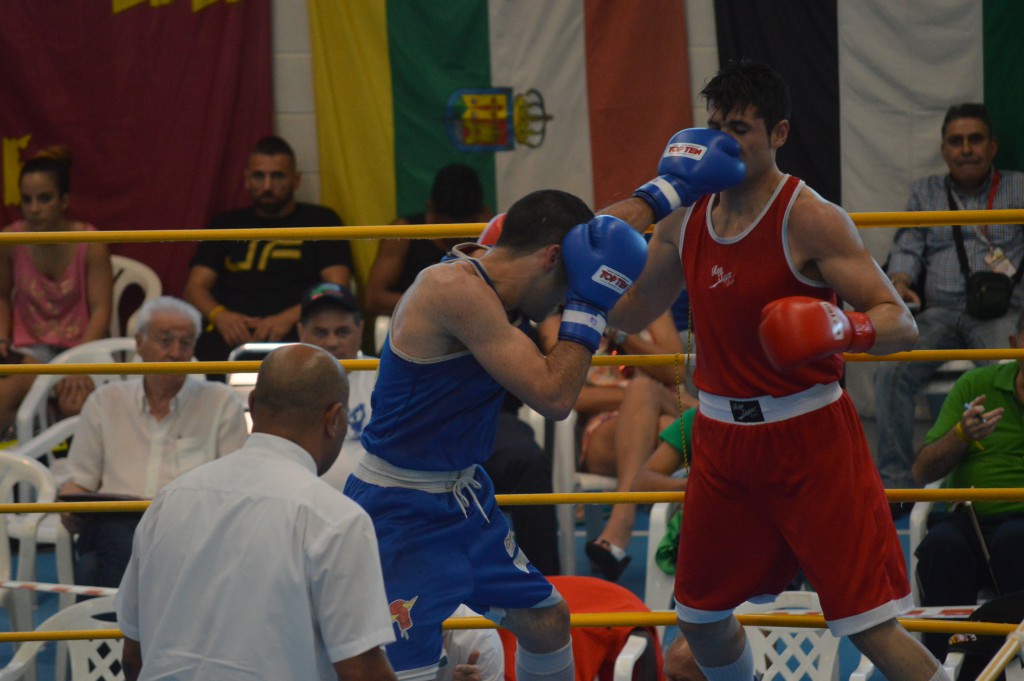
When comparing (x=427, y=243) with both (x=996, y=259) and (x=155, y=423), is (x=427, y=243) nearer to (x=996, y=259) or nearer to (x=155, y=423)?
(x=155, y=423)

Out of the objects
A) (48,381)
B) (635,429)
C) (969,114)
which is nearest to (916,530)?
(635,429)

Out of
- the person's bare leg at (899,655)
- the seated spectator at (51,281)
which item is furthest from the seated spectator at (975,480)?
the seated spectator at (51,281)

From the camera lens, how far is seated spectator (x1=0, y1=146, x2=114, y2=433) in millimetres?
5691

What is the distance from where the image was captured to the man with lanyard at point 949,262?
530 centimetres

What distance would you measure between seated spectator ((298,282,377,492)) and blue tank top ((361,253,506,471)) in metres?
1.74

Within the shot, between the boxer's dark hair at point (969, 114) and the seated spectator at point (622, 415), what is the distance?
1.49 m

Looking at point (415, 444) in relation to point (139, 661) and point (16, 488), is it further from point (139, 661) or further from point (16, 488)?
point (16, 488)

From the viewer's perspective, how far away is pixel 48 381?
17.6ft

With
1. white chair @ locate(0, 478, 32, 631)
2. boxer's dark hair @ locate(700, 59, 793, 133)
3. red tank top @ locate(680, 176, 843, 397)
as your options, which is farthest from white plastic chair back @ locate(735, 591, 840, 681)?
white chair @ locate(0, 478, 32, 631)

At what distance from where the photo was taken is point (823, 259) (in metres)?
2.60

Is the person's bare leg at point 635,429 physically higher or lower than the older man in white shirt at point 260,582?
lower

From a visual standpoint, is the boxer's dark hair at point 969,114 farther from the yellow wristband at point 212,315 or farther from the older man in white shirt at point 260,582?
the older man in white shirt at point 260,582

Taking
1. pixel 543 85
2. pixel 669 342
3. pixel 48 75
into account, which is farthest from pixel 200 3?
pixel 669 342

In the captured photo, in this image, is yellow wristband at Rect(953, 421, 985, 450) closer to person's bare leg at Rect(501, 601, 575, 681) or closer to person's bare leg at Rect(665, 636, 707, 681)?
person's bare leg at Rect(665, 636, 707, 681)
